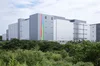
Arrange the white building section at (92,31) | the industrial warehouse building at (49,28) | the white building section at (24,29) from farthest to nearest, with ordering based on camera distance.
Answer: the white building section at (92,31) → the white building section at (24,29) → the industrial warehouse building at (49,28)

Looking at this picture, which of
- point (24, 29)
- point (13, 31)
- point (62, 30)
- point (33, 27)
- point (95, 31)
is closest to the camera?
point (33, 27)

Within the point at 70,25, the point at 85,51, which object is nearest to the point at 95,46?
the point at 85,51

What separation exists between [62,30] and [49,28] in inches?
188

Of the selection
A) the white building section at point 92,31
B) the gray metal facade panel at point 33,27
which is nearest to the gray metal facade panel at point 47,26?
the gray metal facade panel at point 33,27

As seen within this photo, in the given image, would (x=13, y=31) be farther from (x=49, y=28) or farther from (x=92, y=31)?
(x=92, y=31)

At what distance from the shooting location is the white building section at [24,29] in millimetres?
58494

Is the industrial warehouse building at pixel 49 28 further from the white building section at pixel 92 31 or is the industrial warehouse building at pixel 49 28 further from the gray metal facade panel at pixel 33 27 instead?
the white building section at pixel 92 31

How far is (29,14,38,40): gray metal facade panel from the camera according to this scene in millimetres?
53375

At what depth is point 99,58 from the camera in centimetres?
1266

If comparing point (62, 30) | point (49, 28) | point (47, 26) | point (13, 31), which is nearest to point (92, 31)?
point (62, 30)

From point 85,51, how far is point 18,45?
2137cm

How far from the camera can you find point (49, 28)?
54469mm

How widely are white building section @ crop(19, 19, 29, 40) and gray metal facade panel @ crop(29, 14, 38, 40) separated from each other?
281 cm

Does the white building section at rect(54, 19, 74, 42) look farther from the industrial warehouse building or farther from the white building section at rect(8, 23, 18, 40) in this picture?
the white building section at rect(8, 23, 18, 40)
